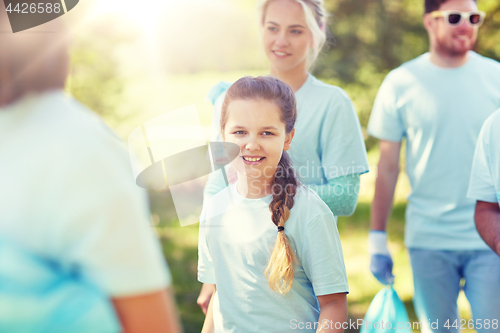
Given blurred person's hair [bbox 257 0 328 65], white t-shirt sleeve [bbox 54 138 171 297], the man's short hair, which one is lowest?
white t-shirt sleeve [bbox 54 138 171 297]

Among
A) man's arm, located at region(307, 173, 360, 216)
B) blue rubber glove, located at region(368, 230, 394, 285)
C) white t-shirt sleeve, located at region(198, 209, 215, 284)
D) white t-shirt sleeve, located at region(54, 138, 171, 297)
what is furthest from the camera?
blue rubber glove, located at region(368, 230, 394, 285)

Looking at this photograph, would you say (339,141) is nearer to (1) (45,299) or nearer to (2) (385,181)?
(2) (385,181)

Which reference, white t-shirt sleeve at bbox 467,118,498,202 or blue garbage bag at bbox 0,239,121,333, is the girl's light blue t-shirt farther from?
white t-shirt sleeve at bbox 467,118,498,202

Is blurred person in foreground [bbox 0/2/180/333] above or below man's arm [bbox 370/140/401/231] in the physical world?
above

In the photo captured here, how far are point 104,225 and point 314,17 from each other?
1342 mm

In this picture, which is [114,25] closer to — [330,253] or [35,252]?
[330,253]

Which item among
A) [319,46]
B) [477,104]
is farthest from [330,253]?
[477,104]

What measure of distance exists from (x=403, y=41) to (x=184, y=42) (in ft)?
10.1

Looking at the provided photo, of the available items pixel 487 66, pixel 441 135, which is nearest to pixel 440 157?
pixel 441 135

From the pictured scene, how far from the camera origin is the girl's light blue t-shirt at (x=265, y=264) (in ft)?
4.65

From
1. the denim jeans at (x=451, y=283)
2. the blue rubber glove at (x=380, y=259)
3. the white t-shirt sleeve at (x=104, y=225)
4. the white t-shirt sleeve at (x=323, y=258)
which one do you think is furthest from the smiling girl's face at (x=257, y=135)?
the denim jeans at (x=451, y=283)

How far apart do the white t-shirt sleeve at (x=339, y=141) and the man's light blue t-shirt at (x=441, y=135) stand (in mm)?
956

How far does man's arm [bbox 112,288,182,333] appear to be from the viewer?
0.84m

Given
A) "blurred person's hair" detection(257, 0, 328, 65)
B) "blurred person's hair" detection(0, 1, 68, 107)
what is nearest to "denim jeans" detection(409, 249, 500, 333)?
"blurred person's hair" detection(257, 0, 328, 65)
